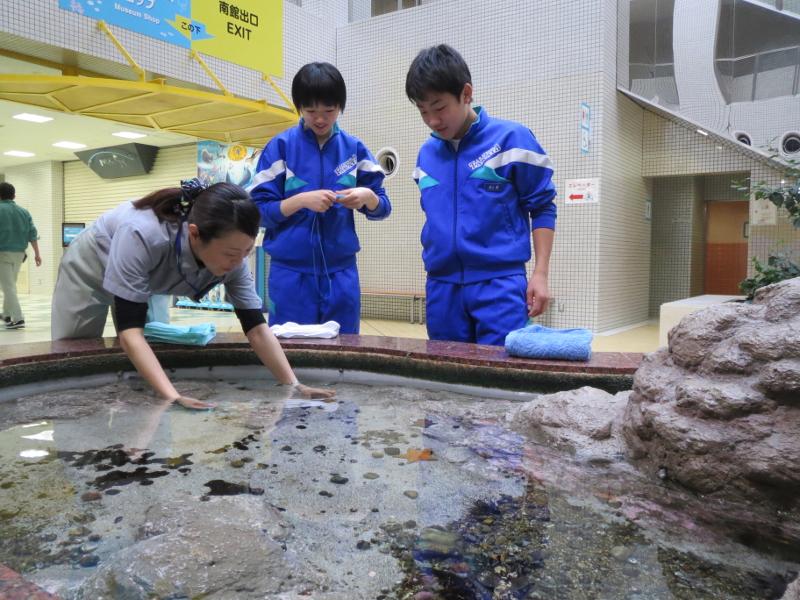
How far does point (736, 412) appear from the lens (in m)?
1.46

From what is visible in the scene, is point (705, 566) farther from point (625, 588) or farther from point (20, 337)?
point (20, 337)

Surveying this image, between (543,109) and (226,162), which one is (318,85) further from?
(226,162)

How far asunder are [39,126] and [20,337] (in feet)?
14.6

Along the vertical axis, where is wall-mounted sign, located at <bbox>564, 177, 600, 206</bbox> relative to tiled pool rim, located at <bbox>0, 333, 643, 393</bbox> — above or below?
above

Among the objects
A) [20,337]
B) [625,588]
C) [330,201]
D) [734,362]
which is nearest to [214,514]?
[625,588]

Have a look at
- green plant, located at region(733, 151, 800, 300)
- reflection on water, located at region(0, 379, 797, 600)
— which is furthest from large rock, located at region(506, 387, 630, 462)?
green plant, located at region(733, 151, 800, 300)

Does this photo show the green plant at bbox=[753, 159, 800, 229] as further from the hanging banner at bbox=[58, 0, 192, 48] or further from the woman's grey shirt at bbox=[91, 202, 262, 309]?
the hanging banner at bbox=[58, 0, 192, 48]

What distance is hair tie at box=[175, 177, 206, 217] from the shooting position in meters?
2.23

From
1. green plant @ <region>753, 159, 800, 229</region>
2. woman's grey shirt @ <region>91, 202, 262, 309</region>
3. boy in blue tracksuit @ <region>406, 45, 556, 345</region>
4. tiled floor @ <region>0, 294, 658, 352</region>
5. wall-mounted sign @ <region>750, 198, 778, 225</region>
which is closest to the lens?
woman's grey shirt @ <region>91, 202, 262, 309</region>

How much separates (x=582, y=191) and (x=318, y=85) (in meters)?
5.64

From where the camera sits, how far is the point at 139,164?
11.1 meters

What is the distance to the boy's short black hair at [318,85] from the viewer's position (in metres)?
2.59

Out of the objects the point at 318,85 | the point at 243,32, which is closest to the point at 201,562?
the point at 318,85

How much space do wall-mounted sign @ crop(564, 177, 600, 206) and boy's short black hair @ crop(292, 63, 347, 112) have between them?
5.48m
